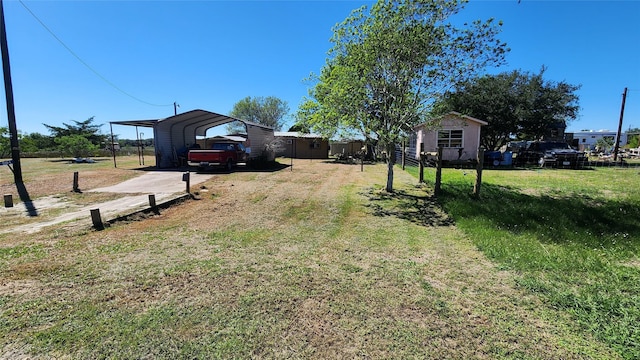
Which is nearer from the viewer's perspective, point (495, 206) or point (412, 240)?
point (412, 240)

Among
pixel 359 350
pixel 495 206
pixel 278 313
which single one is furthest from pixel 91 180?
pixel 495 206

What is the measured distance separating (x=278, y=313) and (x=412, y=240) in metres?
3.18

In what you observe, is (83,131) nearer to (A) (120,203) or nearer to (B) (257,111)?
(B) (257,111)

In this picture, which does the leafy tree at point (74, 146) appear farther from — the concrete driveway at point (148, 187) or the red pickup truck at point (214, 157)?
the concrete driveway at point (148, 187)

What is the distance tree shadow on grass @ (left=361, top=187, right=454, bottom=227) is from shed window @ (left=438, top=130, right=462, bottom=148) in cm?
1090

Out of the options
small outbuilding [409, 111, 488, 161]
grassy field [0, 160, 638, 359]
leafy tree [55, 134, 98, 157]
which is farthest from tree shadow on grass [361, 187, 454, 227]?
leafy tree [55, 134, 98, 157]

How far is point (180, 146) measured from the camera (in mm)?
20562

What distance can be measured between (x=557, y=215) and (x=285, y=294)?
21.2ft

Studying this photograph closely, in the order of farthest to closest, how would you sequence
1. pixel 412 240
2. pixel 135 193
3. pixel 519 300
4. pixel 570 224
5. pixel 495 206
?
pixel 135 193, pixel 495 206, pixel 570 224, pixel 412 240, pixel 519 300

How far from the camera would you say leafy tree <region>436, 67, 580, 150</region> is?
21.4 metres

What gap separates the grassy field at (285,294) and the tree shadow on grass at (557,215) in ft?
0.87

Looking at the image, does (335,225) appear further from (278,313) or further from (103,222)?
(103,222)

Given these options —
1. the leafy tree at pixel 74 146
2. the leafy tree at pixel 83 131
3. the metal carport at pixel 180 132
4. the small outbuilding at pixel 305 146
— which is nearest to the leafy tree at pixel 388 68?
the metal carport at pixel 180 132

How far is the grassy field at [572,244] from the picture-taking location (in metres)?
2.89
